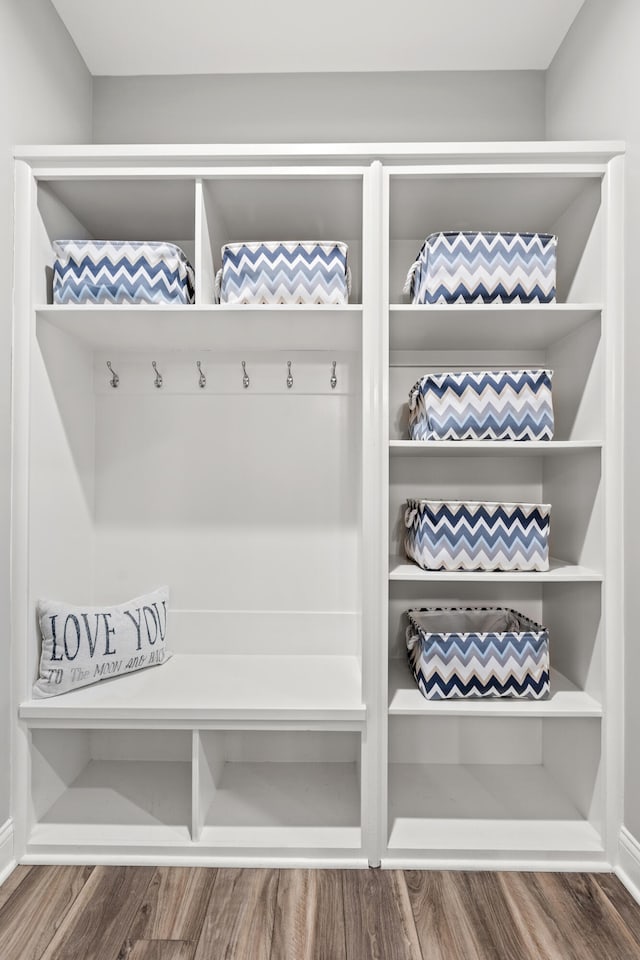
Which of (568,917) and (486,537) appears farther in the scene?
(486,537)

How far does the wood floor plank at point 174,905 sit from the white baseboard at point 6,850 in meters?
0.40

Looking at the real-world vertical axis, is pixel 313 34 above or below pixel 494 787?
above

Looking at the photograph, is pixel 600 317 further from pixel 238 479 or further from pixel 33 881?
pixel 33 881

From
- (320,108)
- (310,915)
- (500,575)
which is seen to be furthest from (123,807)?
(320,108)

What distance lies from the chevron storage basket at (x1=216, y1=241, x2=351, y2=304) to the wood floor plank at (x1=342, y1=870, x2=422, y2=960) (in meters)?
1.63

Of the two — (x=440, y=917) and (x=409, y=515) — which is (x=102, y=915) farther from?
(x=409, y=515)

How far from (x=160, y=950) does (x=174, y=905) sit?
0.51 feet

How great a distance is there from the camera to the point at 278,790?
2.05 metres

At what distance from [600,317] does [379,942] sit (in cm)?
175

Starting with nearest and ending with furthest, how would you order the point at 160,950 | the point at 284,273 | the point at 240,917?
1. the point at 160,950
2. the point at 240,917
3. the point at 284,273

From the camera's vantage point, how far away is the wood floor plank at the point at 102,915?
1423 mm

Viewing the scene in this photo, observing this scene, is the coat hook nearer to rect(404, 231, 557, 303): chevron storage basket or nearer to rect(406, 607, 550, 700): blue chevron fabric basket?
rect(404, 231, 557, 303): chevron storage basket

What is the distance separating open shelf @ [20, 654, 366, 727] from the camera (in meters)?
1.74

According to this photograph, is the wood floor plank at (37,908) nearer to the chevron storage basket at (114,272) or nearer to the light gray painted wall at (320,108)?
the chevron storage basket at (114,272)
